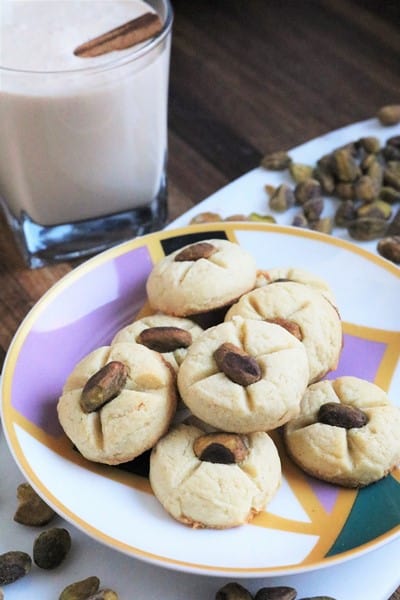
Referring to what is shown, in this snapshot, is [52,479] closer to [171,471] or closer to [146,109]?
[171,471]

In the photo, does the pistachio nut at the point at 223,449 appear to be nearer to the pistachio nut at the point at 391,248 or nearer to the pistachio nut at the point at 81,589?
the pistachio nut at the point at 81,589

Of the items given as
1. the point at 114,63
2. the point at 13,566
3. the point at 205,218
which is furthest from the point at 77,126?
the point at 13,566

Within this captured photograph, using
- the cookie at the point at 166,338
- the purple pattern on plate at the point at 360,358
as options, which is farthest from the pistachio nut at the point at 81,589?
the purple pattern on plate at the point at 360,358

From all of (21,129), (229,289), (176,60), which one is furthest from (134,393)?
(176,60)

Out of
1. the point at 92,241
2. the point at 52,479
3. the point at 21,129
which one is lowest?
the point at 92,241

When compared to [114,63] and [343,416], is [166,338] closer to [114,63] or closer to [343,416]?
[343,416]

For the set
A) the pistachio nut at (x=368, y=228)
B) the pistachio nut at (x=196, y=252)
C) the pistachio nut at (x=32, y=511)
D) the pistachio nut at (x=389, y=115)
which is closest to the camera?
the pistachio nut at (x=32, y=511)
